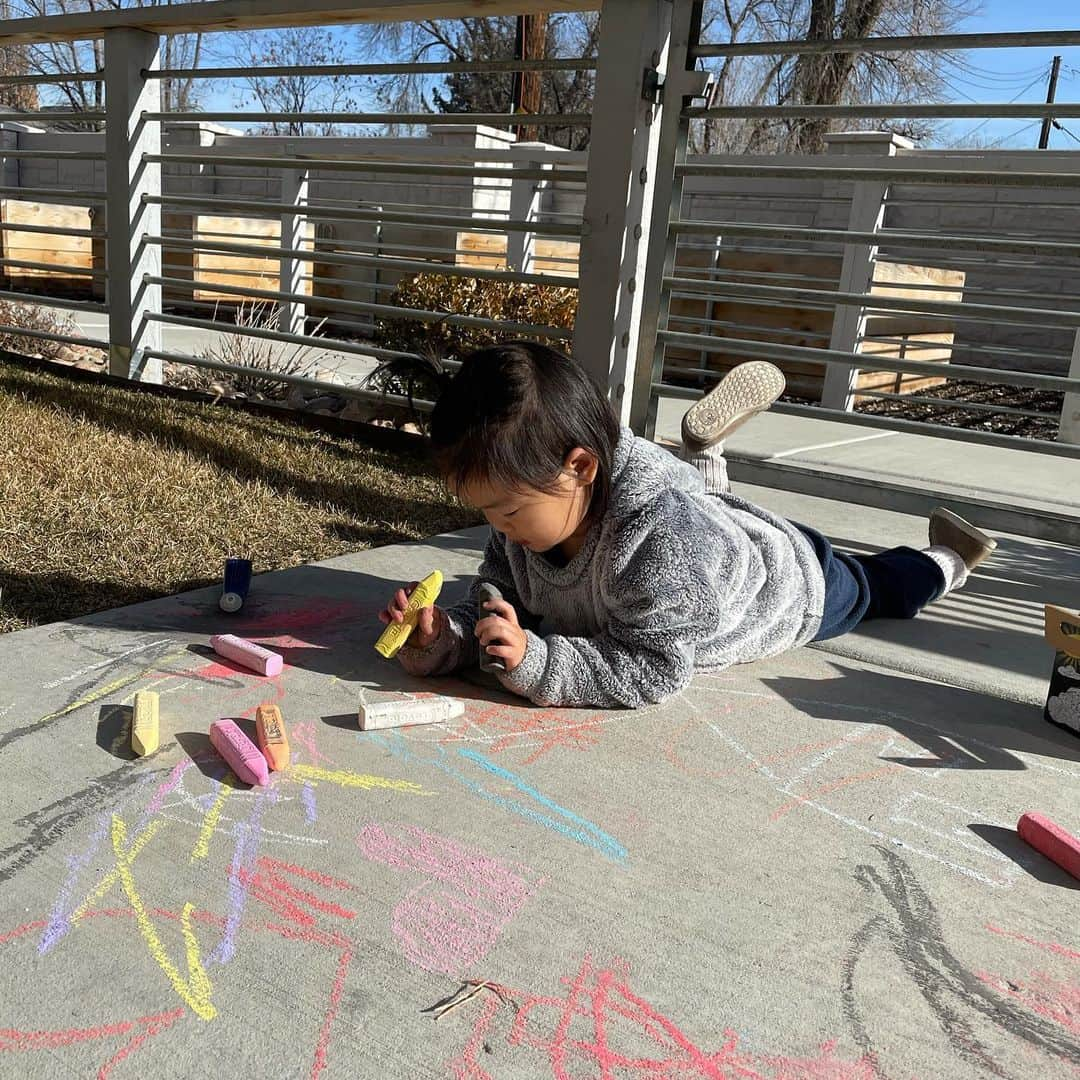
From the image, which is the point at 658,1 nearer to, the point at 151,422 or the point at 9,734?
the point at 151,422

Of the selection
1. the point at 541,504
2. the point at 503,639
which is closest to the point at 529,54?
the point at 541,504

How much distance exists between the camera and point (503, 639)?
2191 mm

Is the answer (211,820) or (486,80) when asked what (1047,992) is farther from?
(486,80)

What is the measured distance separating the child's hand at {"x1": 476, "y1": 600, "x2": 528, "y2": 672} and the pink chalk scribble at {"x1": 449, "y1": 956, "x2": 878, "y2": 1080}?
0.87 m

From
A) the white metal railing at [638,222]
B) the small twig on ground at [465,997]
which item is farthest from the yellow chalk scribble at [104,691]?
the white metal railing at [638,222]

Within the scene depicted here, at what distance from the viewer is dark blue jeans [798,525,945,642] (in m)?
2.84

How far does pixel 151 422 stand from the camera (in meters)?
4.74

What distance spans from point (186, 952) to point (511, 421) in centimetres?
109

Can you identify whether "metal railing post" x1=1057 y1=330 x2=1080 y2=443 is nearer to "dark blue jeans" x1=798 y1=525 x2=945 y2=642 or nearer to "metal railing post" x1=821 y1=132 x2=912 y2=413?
"metal railing post" x1=821 y1=132 x2=912 y2=413

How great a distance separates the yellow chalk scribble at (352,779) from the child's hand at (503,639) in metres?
0.36

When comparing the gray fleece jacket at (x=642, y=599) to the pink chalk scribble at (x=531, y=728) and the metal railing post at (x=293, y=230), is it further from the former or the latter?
the metal railing post at (x=293, y=230)

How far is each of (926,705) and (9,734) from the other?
192cm

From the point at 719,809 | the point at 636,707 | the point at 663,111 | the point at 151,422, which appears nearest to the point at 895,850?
the point at 719,809

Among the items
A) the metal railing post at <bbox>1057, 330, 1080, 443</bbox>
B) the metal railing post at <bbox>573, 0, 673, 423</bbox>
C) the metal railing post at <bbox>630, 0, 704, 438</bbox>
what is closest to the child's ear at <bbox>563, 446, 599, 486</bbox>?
the metal railing post at <bbox>573, 0, 673, 423</bbox>
